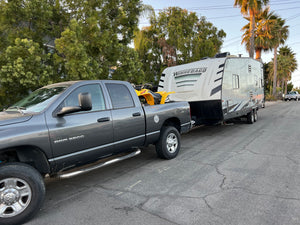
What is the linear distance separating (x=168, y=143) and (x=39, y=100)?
10.1 ft

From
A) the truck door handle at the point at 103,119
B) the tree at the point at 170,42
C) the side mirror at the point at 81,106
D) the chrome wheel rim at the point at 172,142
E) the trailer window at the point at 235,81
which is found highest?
the tree at the point at 170,42

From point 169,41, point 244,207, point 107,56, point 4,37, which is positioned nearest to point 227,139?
point 244,207

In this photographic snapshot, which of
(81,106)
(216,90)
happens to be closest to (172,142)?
(81,106)

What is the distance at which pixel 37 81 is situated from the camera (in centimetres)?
715

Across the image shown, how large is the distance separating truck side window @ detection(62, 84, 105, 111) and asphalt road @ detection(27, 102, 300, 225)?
149 centimetres

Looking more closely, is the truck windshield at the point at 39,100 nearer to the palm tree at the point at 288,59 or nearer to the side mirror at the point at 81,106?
the side mirror at the point at 81,106

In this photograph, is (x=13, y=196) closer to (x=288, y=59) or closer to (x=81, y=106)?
(x=81, y=106)

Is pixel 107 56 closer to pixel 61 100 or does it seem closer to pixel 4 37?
pixel 4 37

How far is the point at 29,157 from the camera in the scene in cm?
325

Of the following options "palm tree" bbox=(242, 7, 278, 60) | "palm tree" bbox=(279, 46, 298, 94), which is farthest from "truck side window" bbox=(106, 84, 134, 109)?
"palm tree" bbox=(279, 46, 298, 94)

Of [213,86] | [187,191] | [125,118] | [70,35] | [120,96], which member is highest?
[70,35]

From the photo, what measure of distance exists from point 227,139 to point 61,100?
5.91m

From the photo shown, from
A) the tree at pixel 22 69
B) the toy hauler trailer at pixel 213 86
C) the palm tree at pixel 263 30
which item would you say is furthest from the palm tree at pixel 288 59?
the tree at pixel 22 69

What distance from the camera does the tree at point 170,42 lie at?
622 inches
